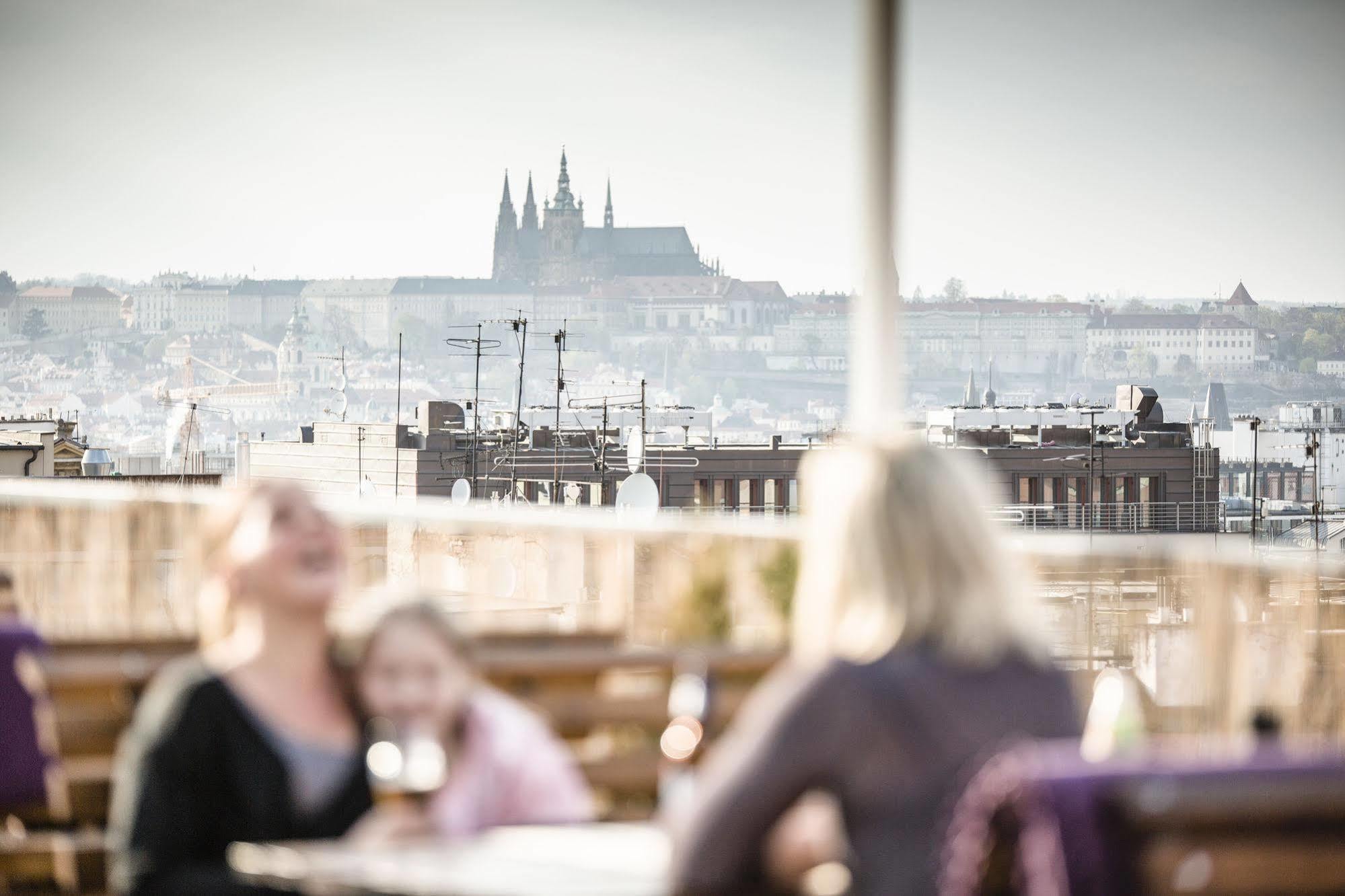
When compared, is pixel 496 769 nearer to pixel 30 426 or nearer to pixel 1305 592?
pixel 1305 592

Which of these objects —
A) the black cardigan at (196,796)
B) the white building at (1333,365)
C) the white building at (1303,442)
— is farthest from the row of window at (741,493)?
the white building at (1333,365)

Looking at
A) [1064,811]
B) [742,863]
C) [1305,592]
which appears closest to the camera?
[1064,811]

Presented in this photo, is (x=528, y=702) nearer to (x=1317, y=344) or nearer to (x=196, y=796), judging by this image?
(x=196, y=796)

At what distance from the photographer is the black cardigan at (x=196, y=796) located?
2.87 meters

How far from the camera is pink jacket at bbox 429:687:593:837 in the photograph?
313 centimetres

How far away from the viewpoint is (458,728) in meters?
3.19

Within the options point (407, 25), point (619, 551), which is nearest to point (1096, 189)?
point (407, 25)

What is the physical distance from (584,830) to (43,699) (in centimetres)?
111

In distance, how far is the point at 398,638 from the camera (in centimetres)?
312

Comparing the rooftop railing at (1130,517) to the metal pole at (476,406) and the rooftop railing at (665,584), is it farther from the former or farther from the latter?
the rooftop railing at (665,584)

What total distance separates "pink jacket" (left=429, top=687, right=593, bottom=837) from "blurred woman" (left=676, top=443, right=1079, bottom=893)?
747 millimetres

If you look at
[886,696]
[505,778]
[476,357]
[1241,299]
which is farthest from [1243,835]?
[1241,299]

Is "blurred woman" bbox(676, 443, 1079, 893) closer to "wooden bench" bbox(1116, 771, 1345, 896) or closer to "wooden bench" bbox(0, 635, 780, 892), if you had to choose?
"wooden bench" bbox(1116, 771, 1345, 896)

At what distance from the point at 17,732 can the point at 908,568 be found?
1.80m
